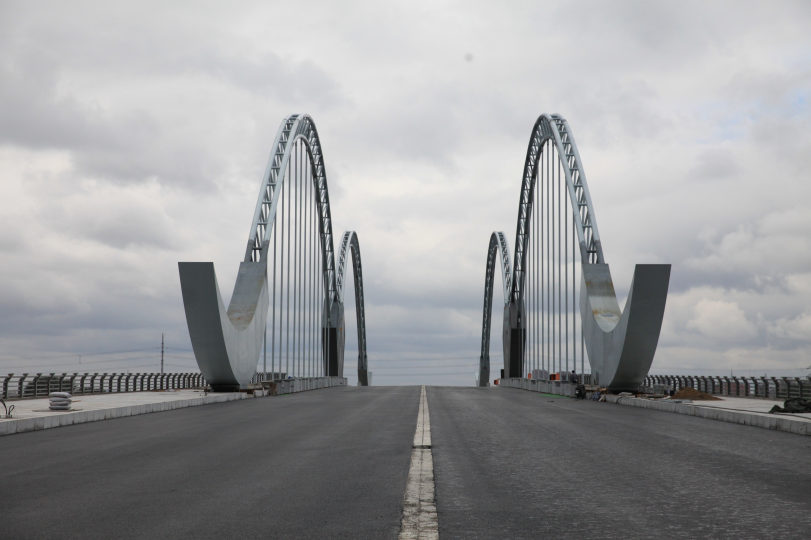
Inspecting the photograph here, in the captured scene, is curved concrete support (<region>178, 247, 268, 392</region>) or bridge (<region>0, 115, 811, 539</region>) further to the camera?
curved concrete support (<region>178, 247, 268, 392</region>)

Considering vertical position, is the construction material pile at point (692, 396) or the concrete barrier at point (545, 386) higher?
the construction material pile at point (692, 396)

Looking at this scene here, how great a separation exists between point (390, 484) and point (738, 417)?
13.7 meters

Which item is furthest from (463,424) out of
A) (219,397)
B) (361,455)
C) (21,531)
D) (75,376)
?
(75,376)

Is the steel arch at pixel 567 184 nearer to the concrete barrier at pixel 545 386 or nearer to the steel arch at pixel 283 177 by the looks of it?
the concrete barrier at pixel 545 386

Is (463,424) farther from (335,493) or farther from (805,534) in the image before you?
(805,534)

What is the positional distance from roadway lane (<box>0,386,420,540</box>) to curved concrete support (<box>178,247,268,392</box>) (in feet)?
53.1

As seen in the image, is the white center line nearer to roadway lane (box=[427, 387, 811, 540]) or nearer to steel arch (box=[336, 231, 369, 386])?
roadway lane (box=[427, 387, 811, 540])

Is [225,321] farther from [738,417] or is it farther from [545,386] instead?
[545,386]

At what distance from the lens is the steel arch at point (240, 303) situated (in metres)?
31.0

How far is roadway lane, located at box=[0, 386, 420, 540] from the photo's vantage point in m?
5.88

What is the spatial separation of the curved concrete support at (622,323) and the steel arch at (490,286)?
33.7 m

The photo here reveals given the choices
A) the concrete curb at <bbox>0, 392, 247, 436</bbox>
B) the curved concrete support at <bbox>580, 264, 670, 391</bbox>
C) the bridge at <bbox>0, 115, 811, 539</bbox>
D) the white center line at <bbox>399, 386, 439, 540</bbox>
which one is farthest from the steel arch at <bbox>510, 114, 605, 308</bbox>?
the white center line at <bbox>399, 386, 439, 540</bbox>

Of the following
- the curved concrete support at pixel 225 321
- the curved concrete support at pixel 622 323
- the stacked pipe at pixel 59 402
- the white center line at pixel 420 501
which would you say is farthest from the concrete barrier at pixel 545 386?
the white center line at pixel 420 501

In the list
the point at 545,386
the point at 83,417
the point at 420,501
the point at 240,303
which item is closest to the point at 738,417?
the point at 420,501
